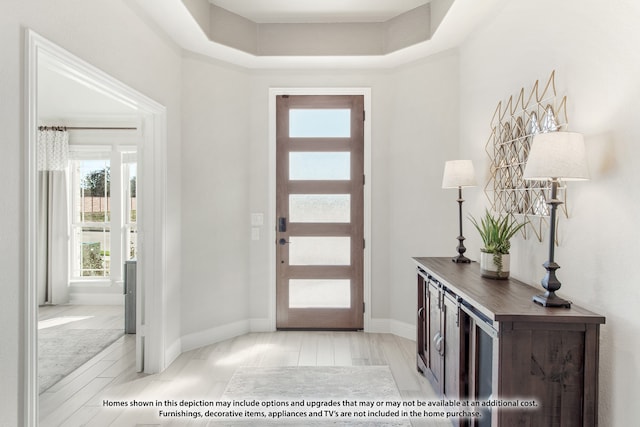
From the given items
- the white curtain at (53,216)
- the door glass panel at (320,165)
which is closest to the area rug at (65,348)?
the white curtain at (53,216)

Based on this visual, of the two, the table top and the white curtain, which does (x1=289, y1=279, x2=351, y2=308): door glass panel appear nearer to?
the table top

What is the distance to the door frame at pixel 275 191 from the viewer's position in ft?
13.1

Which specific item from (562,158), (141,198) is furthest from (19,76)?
(562,158)

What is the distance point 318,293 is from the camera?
13.4ft

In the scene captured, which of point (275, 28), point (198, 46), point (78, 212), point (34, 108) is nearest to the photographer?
point (34, 108)

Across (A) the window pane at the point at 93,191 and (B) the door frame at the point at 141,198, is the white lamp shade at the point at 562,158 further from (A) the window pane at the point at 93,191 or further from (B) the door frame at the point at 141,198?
(A) the window pane at the point at 93,191

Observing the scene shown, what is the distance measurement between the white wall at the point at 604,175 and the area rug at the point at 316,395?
1.26 meters

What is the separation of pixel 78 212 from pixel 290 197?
11.1 feet

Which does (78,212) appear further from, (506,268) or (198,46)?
(506,268)

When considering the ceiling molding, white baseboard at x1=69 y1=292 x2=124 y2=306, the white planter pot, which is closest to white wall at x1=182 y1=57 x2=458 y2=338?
the ceiling molding

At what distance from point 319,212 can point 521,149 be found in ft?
7.00

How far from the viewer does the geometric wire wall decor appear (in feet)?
6.87

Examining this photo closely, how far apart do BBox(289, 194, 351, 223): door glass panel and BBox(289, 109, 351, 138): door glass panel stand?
2.14ft

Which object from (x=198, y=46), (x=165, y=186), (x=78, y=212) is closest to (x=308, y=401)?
(x=165, y=186)
